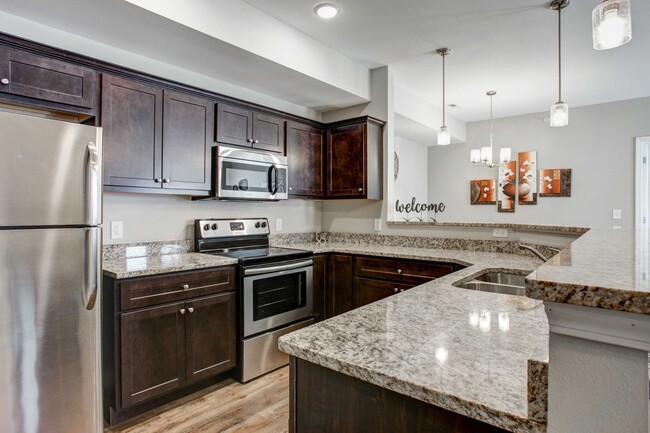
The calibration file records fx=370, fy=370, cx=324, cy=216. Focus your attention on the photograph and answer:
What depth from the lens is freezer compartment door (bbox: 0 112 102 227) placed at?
1.59 metres

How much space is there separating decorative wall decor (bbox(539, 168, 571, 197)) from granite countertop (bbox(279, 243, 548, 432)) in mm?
4318

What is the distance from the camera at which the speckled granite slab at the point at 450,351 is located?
68cm

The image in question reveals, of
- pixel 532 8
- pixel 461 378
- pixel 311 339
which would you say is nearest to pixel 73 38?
pixel 311 339

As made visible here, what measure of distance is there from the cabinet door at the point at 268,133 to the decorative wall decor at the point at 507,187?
11.8 feet

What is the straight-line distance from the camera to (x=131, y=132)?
2.41m

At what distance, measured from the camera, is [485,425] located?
0.72m

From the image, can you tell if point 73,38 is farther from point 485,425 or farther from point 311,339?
point 485,425

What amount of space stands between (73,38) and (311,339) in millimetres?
2477

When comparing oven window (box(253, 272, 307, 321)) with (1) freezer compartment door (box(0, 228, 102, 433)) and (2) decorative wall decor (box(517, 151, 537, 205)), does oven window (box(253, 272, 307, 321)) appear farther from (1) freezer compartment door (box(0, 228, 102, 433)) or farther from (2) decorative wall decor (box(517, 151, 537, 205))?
(2) decorative wall decor (box(517, 151, 537, 205))

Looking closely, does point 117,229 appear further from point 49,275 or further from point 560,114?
point 560,114

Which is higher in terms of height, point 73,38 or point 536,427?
point 73,38

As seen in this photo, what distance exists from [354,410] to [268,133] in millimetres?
2780

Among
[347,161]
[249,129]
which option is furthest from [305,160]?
[249,129]

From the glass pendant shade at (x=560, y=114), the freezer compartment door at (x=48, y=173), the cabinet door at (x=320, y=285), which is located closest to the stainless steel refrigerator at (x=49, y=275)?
the freezer compartment door at (x=48, y=173)
